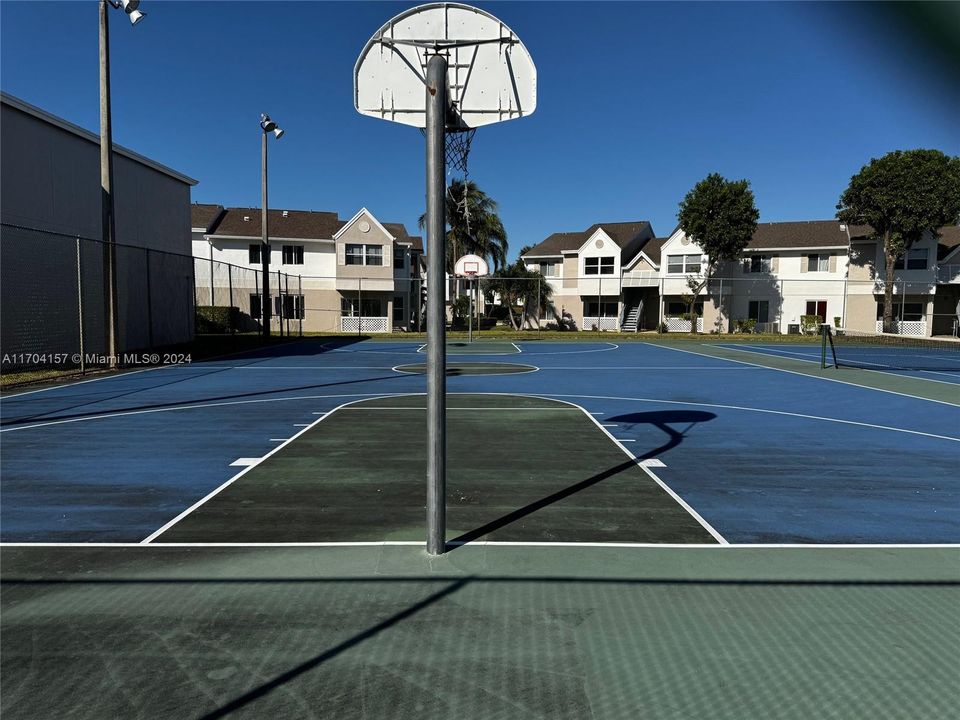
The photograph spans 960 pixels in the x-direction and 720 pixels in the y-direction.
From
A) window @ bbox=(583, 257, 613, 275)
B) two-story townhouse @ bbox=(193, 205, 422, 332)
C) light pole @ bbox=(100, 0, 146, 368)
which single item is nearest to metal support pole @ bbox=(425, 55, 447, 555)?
light pole @ bbox=(100, 0, 146, 368)

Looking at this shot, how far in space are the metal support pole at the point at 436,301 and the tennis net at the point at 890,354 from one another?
16.1 m

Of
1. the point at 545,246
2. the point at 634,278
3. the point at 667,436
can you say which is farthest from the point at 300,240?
the point at 667,436

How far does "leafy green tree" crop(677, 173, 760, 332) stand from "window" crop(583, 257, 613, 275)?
655 cm

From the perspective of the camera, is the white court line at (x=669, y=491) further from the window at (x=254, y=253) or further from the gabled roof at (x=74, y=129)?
the window at (x=254, y=253)

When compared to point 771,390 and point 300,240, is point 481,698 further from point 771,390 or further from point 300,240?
point 300,240

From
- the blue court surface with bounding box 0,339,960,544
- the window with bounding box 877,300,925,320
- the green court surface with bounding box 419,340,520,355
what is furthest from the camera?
the window with bounding box 877,300,925,320

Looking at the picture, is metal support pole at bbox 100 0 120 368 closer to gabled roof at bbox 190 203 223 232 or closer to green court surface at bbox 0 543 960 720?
green court surface at bbox 0 543 960 720

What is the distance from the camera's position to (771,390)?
47.4ft

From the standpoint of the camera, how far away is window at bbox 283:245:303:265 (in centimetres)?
4506

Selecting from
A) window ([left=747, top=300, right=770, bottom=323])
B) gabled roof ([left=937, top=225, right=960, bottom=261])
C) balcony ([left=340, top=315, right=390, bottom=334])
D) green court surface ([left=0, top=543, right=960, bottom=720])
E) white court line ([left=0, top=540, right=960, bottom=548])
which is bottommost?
green court surface ([left=0, top=543, right=960, bottom=720])

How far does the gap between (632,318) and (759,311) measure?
347 inches

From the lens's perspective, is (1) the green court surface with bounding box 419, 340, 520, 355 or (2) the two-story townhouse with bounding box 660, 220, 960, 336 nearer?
(1) the green court surface with bounding box 419, 340, 520, 355

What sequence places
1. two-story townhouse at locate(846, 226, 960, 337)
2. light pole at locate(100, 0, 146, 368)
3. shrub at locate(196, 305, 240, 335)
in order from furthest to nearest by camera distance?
two-story townhouse at locate(846, 226, 960, 337) < shrub at locate(196, 305, 240, 335) < light pole at locate(100, 0, 146, 368)

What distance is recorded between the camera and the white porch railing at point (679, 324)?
4606 cm
